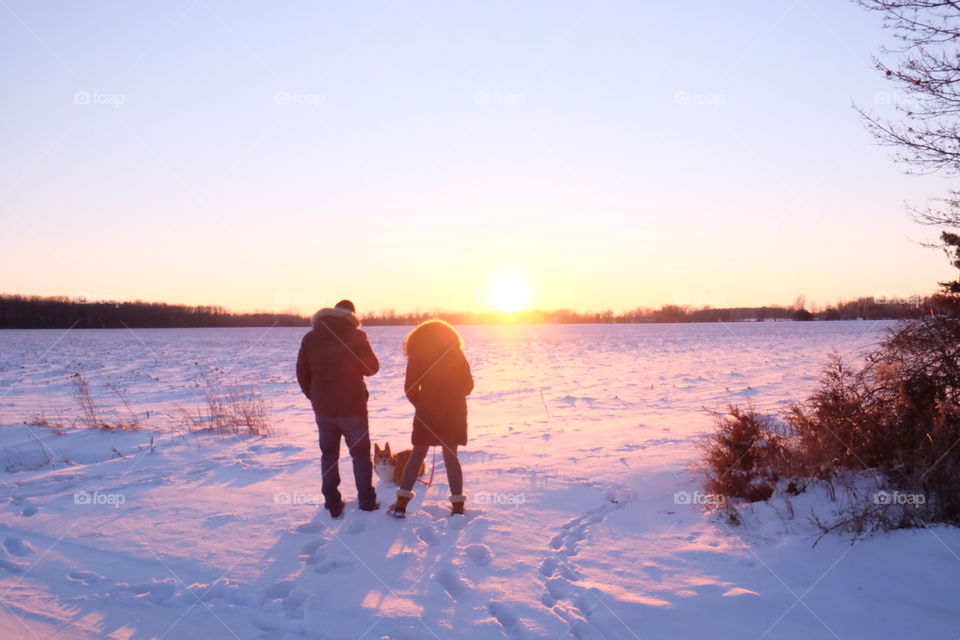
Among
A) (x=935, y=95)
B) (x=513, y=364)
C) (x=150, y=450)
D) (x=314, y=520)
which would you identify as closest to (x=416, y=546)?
(x=314, y=520)

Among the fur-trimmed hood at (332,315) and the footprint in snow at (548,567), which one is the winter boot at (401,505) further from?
the fur-trimmed hood at (332,315)

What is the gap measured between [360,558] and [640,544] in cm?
251

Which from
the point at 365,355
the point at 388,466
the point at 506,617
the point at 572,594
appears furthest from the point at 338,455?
the point at 572,594

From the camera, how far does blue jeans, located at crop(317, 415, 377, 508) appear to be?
5527mm

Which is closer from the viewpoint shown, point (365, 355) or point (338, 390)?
point (338, 390)

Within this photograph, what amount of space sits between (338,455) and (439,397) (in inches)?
46.9

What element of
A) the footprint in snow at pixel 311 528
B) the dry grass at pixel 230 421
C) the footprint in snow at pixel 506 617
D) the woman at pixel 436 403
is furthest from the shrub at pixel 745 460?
the dry grass at pixel 230 421

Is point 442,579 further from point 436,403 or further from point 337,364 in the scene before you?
point 337,364

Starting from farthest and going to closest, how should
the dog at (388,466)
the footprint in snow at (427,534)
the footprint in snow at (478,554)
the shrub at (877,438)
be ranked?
the dog at (388,466) < the footprint in snow at (427,534) < the shrub at (877,438) < the footprint in snow at (478,554)

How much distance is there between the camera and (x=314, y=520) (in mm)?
5480

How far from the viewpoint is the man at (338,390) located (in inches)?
217

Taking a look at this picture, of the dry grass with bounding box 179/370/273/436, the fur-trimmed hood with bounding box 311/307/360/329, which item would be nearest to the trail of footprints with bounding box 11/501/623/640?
the fur-trimmed hood with bounding box 311/307/360/329

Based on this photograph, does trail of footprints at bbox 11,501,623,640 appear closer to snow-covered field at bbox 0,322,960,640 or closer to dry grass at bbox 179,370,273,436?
snow-covered field at bbox 0,322,960,640

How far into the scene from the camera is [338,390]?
548 centimetres
